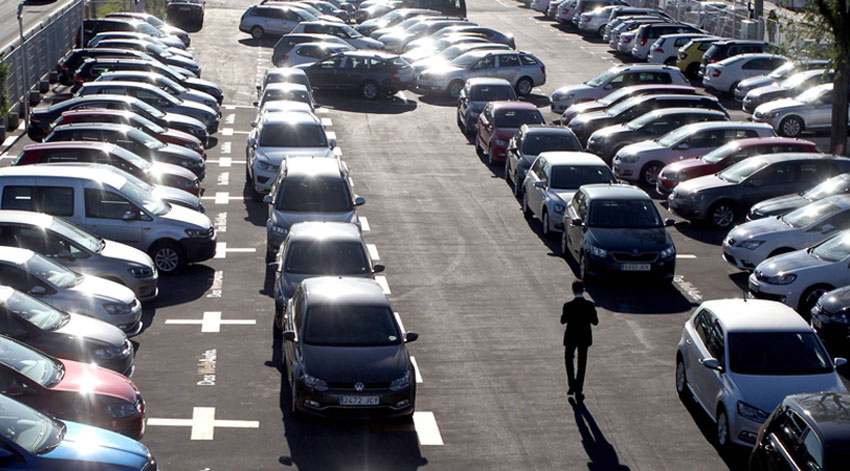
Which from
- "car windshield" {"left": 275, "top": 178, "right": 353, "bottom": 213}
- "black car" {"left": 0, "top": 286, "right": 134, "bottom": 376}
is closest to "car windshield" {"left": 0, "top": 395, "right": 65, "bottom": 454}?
"black car" {"left": 0, "top": 286, "right": 134, "bottom": 376}

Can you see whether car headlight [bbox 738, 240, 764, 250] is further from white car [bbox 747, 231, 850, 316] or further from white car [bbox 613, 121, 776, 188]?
white car [bbox 613, 121, 776, 188]

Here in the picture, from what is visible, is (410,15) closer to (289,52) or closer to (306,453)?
(289,52)

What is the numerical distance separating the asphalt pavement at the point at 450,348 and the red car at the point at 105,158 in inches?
49.2

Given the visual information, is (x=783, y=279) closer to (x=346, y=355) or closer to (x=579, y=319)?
(x=579, y=319)

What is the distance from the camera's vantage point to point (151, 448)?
1342 cm

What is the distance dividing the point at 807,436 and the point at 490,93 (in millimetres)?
A: 24216

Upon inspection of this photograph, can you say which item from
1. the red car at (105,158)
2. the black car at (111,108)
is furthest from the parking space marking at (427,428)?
the black car at (111,108)

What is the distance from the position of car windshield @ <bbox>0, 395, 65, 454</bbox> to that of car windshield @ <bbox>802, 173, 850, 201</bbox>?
54.1 feet

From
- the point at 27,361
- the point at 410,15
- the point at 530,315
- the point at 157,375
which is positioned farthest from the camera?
the point at 410,15

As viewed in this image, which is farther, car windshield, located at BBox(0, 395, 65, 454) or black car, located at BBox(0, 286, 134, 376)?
black car, located at BBox(0, 286, 134, 376)

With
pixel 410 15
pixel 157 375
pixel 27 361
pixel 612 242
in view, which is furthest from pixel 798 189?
pixel 410 15

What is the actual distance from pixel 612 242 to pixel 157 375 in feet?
28.1

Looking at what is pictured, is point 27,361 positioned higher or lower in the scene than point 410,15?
higher

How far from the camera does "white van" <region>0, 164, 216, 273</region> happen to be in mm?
19734
